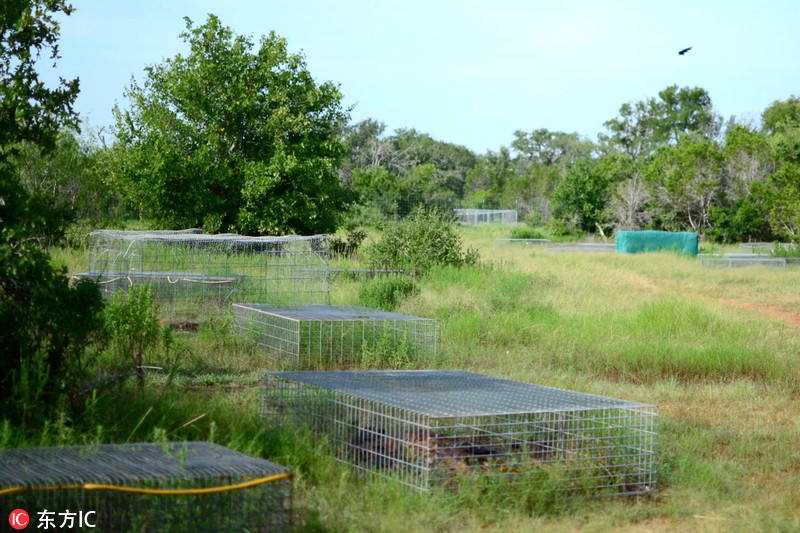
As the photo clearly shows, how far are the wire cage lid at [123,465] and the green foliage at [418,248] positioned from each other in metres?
12.3

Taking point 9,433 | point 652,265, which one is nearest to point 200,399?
point 9,433

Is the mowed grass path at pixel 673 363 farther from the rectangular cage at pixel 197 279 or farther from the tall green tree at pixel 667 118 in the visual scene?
the tall green tree at pixel 667 118

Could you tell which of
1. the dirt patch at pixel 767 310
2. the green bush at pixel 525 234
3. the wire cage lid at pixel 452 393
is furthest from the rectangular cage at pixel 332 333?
the green bush at pixel 525 234

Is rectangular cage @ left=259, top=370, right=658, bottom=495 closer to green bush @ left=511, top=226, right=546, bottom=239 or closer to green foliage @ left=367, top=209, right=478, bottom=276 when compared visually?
green foliage @ left=367, top=209, right=478, bottom=276

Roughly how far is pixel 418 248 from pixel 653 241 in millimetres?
14861

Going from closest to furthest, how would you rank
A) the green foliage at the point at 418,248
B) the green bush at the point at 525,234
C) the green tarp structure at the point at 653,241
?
the green foliage at the point at 418,248 → the green tarp structure at the point at 653,241 → the green bush at the point at 525,234

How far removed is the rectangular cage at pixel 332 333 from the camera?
8.92 meters

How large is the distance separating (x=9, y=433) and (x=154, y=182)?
14455 millimetres

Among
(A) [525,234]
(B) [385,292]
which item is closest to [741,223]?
(A) [525,234]

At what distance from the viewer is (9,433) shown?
4.44m

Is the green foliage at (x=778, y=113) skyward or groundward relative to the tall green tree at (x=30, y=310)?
skyward

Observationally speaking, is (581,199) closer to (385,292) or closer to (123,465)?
(385,292)

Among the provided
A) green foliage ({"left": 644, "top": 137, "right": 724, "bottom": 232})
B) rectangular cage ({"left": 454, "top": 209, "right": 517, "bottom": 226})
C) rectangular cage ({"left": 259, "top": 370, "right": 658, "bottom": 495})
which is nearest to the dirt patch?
rectangular cage ({"left": 259, "top": 370, "right": 658, "bottom": 495})

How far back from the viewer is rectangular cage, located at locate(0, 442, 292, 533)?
11.6 ft
